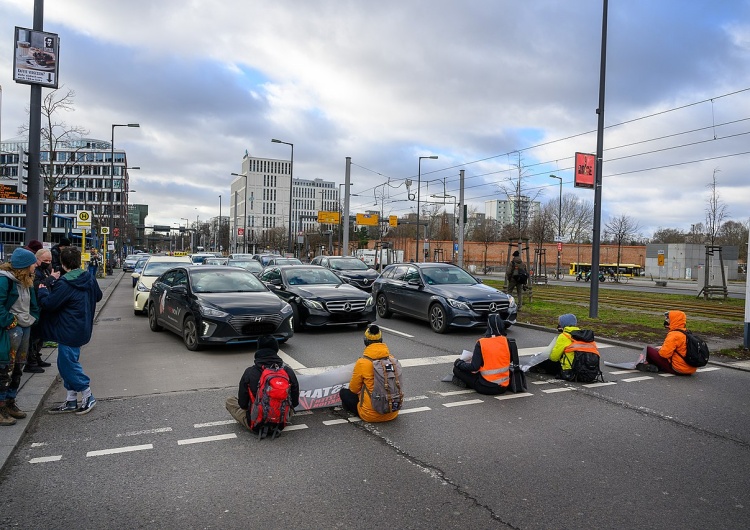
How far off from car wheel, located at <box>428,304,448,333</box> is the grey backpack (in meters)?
6.61

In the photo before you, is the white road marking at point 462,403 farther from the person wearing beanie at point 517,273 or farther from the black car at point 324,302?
the person wearing beanie at point 517,273

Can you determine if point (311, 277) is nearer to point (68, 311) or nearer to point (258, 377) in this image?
point (68, 311)

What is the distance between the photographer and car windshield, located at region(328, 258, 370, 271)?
836 inches

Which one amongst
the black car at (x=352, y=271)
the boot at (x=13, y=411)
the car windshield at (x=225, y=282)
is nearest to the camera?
the boot at (x=13, y=411)

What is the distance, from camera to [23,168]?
10.3m

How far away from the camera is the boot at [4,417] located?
5371 mm

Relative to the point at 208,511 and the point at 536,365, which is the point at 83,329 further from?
the point at 536,365

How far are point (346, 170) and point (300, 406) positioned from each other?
3032 centimetres

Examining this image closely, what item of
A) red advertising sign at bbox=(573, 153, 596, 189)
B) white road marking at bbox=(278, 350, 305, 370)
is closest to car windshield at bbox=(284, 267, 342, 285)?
white road marking at bbox=(278, 350, 305, 370)

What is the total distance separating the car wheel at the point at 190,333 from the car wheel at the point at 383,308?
6157 mm

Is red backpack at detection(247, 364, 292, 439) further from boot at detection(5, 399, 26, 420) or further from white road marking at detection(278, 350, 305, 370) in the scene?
white road marking at detection(278, 350, 305, 370)

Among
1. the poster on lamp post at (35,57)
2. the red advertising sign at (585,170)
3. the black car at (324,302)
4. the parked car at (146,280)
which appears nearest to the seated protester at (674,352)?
the black car at (324,302)

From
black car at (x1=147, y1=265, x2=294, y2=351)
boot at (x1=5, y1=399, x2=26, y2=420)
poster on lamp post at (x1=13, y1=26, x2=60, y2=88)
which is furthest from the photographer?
poster on lamp post at (x1=13, y1=26, x2=60, y2=88)

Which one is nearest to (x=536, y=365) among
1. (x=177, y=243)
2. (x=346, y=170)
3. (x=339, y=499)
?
(x=339, y=499)
